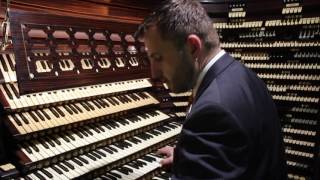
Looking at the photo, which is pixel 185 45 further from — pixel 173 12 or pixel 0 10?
pixel 0 10

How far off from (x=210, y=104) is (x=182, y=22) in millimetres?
400

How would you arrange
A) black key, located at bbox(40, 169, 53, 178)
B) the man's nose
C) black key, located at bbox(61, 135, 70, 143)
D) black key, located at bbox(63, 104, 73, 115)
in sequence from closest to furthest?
the man's nose
black key, located at bbox(40, 169, 53, 178)
black key, located at bbox(61, 135, 70, 143)
black key, located at bbox(63, 104, 73, 115)

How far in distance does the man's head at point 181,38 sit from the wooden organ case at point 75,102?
93 centimetres

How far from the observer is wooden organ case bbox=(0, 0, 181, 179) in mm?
1898

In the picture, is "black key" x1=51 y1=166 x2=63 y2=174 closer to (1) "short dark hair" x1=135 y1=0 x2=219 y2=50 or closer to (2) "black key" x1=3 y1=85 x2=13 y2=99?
(2) "black key" x1=3 y1=85 x2=13 y2=99

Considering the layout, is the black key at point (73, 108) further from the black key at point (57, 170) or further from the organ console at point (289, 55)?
the organ console at point (289, 55)

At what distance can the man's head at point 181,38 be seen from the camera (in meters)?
1.35

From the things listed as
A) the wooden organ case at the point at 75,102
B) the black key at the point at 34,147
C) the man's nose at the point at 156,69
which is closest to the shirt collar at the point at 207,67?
the man's nose at the point at 156,69

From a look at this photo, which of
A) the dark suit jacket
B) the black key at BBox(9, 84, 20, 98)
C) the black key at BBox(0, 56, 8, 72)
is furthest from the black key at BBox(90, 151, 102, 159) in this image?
the dark suit jacket

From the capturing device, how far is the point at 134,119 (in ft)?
8.79

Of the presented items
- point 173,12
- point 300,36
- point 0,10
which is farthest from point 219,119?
point 300,36

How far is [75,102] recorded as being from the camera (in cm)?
234

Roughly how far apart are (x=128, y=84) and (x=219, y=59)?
152 centimetres

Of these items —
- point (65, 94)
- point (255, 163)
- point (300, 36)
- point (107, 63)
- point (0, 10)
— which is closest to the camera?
point (255, 163)
